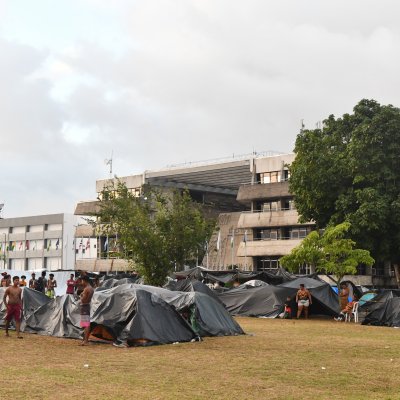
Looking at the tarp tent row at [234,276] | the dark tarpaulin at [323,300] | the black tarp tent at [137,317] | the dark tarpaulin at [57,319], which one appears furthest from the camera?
the tarp tent row at [234,276]

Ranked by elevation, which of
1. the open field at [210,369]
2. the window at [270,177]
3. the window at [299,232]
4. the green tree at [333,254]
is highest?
the window at [270,177]

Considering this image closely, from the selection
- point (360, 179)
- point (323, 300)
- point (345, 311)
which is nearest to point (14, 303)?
point (345, 311)

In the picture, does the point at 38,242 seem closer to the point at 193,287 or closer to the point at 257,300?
the point at 257,300

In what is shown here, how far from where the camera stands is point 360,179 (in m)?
40.6

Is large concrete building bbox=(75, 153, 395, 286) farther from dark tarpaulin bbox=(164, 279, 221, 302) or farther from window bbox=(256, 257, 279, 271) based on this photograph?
dark tarpaulin bbox=(164, 279, 221, 302)

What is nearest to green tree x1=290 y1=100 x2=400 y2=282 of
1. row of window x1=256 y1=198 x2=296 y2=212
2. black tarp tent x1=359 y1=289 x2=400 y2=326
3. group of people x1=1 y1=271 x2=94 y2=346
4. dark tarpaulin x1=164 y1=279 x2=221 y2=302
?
black tarp tent x1=359 y1=289 x2=400 y2=326

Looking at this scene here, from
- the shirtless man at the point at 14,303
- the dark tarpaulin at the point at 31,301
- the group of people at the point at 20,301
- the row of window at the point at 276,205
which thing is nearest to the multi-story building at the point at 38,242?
the row of window at the point at 276,205

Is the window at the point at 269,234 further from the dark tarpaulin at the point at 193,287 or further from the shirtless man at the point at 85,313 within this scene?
the shirtless man at the point at 85,313

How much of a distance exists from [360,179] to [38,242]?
254 feet

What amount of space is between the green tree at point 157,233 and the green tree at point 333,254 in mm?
5192

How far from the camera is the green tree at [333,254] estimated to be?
1367 inches

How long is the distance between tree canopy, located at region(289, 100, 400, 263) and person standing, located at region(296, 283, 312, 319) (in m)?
10.6

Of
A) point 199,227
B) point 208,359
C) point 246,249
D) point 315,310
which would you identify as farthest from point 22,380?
point 246,249

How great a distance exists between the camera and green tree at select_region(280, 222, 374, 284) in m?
34.7
